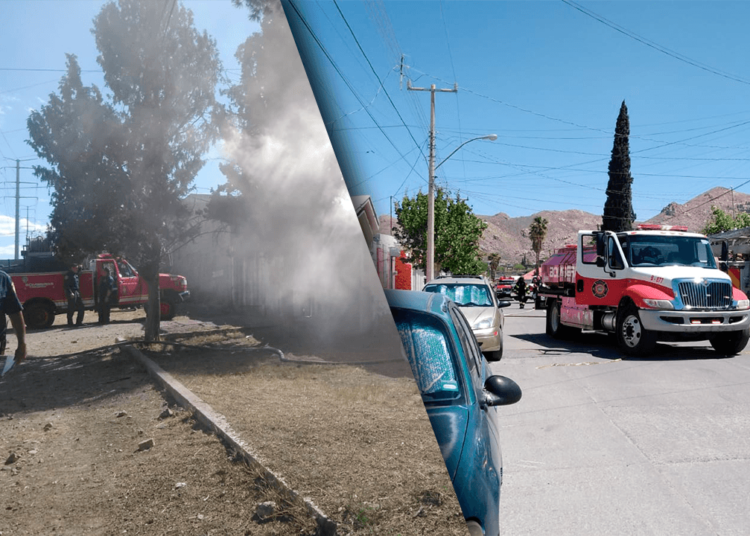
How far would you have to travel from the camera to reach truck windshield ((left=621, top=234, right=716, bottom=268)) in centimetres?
1052

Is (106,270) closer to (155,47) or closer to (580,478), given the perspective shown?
(155,47)

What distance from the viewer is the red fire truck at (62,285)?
23.0 inches

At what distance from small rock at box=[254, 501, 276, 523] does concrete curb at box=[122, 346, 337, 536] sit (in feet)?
0.08

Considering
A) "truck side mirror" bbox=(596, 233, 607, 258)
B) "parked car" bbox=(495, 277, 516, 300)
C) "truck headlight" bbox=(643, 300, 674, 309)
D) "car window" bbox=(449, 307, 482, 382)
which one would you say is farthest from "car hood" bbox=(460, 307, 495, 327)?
"parked car" bbox=(495, 277, 516, 300)

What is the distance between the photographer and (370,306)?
0.65 m

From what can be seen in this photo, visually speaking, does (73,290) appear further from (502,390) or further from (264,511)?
(502,390)

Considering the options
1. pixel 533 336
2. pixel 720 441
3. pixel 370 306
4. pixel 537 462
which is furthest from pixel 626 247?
pixel 370 306

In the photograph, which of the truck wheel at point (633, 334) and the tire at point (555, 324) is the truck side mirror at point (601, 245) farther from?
the tire at point (555, 324)

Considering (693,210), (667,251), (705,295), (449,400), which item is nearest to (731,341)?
(705,295)

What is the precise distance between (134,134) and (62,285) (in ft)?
0.55

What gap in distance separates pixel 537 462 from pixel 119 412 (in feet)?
13.0

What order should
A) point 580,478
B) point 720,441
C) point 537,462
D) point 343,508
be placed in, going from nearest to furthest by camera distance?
point 343,508 < point 580,478 < point 537,462 < point 720,441

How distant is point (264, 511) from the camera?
20.7 inches

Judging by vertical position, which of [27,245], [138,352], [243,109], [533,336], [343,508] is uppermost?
[243,109]
